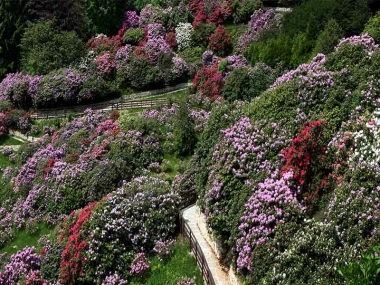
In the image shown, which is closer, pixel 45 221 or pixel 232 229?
pixel 232 229

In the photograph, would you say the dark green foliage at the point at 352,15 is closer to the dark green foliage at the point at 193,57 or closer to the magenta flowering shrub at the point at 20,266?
the dark green foliage at the point at 193,57

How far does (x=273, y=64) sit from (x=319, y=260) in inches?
753

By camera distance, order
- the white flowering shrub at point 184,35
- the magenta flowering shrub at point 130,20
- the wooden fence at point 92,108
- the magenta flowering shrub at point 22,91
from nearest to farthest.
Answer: the wooden fence at point 92,108
the white flowering shrub at point 184,35
the magenta flowering shrub at point 22,91
the magenta flowering shrub at point 130,20

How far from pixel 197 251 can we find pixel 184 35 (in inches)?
1073

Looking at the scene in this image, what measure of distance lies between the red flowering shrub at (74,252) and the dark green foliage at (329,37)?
574 inches

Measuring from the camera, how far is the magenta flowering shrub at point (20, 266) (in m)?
26.7

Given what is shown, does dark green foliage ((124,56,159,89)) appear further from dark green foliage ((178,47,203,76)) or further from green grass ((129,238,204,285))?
green grass ((129,238,204,285))

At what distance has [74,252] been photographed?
78.0ft

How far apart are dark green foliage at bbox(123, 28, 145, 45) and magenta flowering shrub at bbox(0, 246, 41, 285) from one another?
79.9ft

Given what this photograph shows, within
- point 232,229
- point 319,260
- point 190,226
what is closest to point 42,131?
point 190,226

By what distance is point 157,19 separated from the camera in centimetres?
4759

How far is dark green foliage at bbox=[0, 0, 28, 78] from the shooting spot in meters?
53.7

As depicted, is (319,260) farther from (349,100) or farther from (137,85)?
(137,85)

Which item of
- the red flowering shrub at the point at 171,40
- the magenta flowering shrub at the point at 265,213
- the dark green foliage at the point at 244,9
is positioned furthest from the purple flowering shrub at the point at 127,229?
the dark green foliage at the point at 244,9
